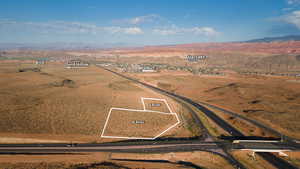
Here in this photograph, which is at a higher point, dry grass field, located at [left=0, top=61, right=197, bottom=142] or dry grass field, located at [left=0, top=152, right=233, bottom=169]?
dry grass field, located at [left=0, top=61, right=197, bottom=142]

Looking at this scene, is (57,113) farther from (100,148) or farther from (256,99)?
(256,99)

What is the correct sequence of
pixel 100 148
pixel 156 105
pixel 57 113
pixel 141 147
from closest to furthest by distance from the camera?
pixel 100 148
pixel 141 147
pixel 57 113
pixel 156 105

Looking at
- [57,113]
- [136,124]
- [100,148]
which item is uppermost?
[57,113]

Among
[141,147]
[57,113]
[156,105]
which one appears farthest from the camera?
[156,105]

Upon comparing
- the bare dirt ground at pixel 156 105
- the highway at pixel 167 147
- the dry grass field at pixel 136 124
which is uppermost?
the bare dirt ground at pixel 156 105

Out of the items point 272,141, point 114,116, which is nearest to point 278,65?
point 272,141

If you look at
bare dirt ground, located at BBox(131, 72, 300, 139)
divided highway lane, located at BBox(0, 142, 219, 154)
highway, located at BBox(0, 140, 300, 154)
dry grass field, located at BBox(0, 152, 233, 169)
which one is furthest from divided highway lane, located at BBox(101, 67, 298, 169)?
divided highway lane, located at BBox(0, 142, 219, 154)

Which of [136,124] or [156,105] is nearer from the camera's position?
[136,124]

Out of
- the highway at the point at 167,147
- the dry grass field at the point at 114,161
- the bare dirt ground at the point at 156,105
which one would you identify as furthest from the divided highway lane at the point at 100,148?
the bare dirt ground at the point at 156,105

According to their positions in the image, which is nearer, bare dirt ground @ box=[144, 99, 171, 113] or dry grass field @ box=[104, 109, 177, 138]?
dry grass field @ box=[104, 109, 177, 138]

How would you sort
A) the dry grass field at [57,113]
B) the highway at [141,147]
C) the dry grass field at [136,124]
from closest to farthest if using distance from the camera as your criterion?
the highway at [141,147]
the dry grass field at [57,113]
the dry grass field at [136,124]

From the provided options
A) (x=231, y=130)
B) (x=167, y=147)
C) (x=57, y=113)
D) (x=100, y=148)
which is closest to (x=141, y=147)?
(x=167, y=147)

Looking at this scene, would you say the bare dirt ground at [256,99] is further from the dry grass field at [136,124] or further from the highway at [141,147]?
the dry grass field at [136,124]

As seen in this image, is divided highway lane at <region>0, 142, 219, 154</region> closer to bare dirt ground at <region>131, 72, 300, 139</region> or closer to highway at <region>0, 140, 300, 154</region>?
highway at <region>0, 140, 300, 154</region>
